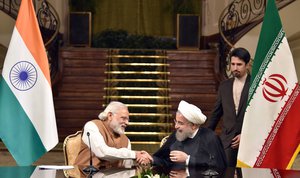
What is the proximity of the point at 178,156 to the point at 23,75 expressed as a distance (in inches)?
60.2

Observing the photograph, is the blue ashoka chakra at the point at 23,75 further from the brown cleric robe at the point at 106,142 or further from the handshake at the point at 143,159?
the handshake at the point at 143,159

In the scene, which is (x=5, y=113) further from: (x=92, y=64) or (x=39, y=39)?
(x=92, y=64)

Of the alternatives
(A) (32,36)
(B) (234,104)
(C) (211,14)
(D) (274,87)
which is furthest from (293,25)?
(A) (32,36)

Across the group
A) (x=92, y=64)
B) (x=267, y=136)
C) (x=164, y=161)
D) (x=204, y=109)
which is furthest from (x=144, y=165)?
(x=92, y=64)

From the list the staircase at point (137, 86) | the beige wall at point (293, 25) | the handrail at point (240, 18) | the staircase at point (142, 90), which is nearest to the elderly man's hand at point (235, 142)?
the staircase at point (137, 86)

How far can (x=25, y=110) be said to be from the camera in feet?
16.5

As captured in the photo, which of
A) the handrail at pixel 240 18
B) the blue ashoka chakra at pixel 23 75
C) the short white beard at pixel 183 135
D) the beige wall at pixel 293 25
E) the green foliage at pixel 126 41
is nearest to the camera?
the short white beard at pixel 183 135

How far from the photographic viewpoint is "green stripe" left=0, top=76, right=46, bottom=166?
4926 millimetres

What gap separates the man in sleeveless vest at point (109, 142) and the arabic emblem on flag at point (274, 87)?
112cm

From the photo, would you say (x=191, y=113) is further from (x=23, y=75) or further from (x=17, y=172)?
(x=23, y=75)

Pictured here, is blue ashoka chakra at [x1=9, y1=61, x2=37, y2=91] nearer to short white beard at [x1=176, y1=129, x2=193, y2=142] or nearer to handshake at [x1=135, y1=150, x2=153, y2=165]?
handshake at [x1=135, y1=150, x2=153, y2=165]

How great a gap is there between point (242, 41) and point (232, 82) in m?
7.08

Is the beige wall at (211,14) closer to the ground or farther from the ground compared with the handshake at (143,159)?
farther from the ground

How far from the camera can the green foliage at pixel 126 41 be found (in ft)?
47.3
